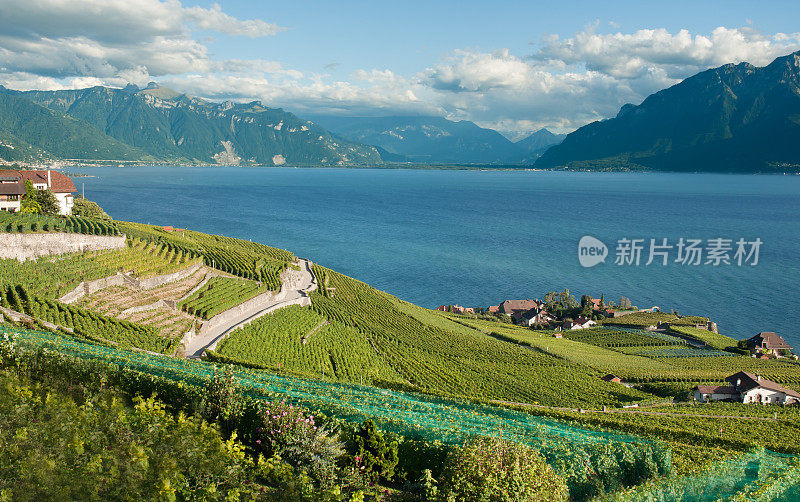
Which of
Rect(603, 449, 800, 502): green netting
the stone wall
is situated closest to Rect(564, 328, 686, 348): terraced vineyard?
Rect(603, 449, 800, 502): green netting

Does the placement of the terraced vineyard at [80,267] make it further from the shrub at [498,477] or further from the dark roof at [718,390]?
the dark roof at [718,390]

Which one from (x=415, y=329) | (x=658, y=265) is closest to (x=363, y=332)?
(x=415, y=329)

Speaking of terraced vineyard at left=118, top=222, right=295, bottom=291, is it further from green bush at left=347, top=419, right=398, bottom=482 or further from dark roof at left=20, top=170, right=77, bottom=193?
green bush at left=347, top=419, right=398, bottom=482

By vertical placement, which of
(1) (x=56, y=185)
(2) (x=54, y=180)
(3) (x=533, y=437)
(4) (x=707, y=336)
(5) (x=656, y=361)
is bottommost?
(5) (x=656, y=361)

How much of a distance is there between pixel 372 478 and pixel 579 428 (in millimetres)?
11058

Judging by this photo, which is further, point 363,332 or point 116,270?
point 363,332

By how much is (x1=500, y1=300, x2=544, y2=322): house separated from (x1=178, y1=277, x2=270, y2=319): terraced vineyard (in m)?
34.4

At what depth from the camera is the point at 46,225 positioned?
3634 cm

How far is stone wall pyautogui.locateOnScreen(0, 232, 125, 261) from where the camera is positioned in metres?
31.3

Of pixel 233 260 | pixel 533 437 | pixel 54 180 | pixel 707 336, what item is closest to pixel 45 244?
pixel 233 260

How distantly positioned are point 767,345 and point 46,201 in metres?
70.7

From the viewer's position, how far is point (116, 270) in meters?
33.0

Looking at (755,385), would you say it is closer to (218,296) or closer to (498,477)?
(498,477)

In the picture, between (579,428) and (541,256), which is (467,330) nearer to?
(579,428)
